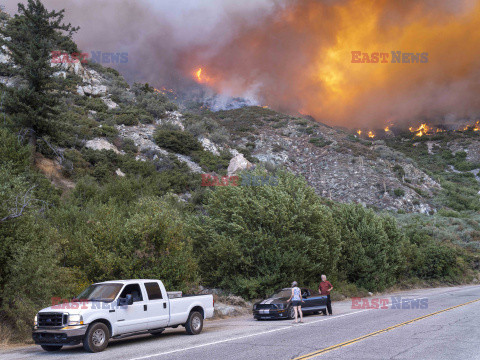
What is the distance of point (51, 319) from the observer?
9.41 m

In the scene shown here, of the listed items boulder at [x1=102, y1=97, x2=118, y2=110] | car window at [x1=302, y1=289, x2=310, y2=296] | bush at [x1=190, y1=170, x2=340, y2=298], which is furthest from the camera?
boulder at [x1=102, y1=97, x2=118, y2=110]

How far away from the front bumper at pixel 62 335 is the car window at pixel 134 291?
1553 millimetres

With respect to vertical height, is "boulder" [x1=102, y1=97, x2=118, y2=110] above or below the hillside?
above

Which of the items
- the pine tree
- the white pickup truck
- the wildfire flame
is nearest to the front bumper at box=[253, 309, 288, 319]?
the white pickup truck

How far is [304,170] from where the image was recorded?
203 feet

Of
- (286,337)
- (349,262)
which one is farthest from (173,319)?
(349,262)

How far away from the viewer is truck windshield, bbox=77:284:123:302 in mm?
10305

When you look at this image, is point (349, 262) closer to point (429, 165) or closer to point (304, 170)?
point (304, 170)

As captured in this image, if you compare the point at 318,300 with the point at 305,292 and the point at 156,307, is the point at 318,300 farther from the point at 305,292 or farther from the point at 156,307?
the point at 156,307

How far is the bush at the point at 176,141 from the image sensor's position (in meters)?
48.7

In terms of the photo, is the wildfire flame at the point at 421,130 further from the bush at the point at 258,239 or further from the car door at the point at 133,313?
the car door at the point at 133,313

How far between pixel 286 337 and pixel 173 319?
11.9ft

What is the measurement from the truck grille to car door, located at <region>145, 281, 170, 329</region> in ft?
7.92

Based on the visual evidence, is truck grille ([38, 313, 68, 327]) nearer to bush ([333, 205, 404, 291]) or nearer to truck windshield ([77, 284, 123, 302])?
truck windshield ([77, 284, 123, 302])
